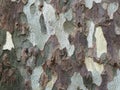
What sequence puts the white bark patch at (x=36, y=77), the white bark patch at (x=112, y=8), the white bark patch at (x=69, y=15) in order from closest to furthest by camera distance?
1. the white bark patch at (x=112, y=8)
2. the white bark patch at (x=69, y=15)
3. the white bark patch at (x=36, y=77)

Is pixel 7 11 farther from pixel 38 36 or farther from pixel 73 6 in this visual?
pixel 73 6

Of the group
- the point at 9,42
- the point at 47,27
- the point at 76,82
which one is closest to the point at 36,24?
the point at 47,27

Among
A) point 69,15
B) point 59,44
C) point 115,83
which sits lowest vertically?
point 115,83

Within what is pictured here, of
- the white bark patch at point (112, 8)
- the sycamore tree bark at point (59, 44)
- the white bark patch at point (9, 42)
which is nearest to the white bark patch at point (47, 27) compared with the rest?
the sycamore tree bark at point (59, 44)

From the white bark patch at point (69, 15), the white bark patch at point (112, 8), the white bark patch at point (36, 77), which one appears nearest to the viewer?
the white bark patch at point (112, 8)

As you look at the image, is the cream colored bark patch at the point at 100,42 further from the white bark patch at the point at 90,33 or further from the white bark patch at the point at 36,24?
the white bark patch at the point at 36,24

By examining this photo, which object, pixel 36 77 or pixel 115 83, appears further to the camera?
pixel 36 77

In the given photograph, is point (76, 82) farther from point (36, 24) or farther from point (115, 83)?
point (36, 24)
